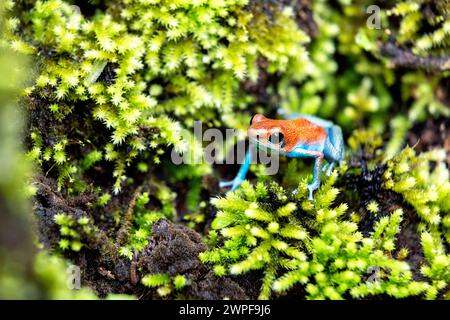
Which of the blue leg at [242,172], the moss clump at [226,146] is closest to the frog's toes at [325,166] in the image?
the moss clump at [226,146]

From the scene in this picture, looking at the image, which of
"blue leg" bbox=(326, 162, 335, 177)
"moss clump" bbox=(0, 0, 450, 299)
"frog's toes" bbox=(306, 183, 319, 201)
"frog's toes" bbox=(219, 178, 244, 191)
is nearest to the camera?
"moss clump" bbox=(0, 0, 450, 299)

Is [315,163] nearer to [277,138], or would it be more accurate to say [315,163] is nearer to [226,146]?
[277,138]

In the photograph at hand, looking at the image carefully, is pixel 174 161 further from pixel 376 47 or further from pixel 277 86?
pixel 376 47

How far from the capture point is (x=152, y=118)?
253 centimetres

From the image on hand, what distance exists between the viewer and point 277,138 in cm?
244

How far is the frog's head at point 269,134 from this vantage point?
238 centimetres

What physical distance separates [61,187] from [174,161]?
71 cm

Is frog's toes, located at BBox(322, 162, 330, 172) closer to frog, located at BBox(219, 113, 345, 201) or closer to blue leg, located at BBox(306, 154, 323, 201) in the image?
frog, located at BBox(219, 113, 345, 201)

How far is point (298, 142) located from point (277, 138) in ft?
0.55

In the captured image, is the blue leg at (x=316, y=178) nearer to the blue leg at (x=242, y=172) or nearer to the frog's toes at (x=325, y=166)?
the frog's toes at (x=325, y=166)

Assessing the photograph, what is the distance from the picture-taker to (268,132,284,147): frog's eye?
2412 millimetres

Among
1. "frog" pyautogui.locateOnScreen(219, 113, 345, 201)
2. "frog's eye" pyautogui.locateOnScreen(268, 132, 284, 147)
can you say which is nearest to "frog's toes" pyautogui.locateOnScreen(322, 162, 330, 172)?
"frog" pyautogui.locateOnScreen(219, 113, 345, 201)

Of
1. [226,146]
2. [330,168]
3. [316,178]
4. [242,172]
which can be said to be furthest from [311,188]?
[226,146]
